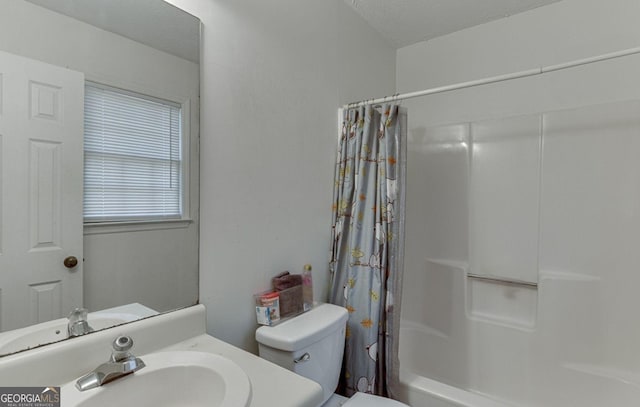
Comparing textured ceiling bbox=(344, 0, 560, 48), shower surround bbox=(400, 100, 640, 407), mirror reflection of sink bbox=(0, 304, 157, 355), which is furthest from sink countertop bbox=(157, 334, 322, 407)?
textured ceiling bbox=(344, 0, 560, 48)

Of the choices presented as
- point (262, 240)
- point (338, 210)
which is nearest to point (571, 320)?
point (338, 210)

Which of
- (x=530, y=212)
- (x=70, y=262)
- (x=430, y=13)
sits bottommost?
(x=70, y=262)

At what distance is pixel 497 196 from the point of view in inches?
78.9

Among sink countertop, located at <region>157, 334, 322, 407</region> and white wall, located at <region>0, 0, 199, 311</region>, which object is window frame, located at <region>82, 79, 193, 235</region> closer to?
white wall, located at <region>0, 0, 199, 311</region>

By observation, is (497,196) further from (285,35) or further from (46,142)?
(46,142)

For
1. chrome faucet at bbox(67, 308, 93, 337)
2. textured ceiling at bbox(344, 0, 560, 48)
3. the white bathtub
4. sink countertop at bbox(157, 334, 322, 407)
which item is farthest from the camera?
textured ceiling at bbox(344, 0, 560, 48)

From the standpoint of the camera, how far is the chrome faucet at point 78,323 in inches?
33.7

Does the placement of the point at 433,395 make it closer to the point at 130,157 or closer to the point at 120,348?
the point at 120,348

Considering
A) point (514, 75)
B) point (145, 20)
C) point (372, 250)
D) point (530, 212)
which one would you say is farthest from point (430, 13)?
point (145, 20)

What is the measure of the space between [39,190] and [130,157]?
0.78 feet

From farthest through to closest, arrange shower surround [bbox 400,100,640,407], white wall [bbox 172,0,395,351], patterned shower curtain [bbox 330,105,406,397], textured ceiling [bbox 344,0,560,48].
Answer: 1. textured ceiling [bbox 344,0,560,48]
2. shower surround [bbox 400,100,640,407]
3. patterned shower curtain [bbox 330,105,406,397]
4. white wall [bbox 172,0,395,351]

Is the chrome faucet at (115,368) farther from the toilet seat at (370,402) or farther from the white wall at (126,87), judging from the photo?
the toilet seat at (370,402)

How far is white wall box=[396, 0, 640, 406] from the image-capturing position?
1.69 m

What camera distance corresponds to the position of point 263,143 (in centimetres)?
137
